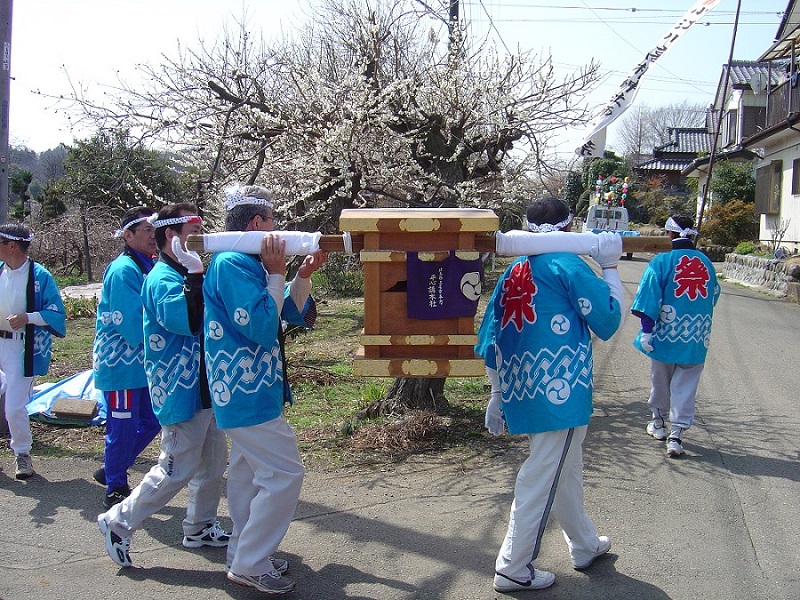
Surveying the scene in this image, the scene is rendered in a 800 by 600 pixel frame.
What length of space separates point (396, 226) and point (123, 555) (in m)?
2.25

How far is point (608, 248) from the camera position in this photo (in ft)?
11.1

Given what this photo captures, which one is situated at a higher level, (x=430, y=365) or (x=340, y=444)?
(x=430, y=365)

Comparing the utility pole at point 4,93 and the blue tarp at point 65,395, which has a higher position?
the utility pole at point 4,93

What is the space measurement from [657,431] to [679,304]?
3.48 ft

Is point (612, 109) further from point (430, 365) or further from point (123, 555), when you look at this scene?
point (123, 555)

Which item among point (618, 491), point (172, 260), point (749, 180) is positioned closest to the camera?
point (172, 260)

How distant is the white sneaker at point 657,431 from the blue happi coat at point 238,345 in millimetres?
3589

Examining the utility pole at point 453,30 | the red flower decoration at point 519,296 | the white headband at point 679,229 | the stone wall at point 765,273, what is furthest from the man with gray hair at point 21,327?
the stone wall at point 765,273

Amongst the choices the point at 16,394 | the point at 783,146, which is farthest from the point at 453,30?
the point at 783,146

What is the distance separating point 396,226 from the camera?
312 cm

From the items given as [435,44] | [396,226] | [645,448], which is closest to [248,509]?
[396,226]

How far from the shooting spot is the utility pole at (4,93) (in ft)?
21.2

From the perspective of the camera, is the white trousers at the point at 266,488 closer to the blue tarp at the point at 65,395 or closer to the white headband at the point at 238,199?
the white headband at the point at 238,199

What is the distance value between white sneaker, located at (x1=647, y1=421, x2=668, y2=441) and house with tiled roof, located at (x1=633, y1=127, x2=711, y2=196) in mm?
34965
